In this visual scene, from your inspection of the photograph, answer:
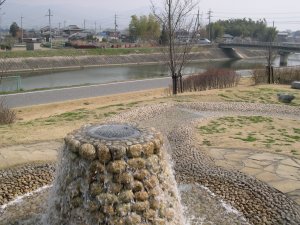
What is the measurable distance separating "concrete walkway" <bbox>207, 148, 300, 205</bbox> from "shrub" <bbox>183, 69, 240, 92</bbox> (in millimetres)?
10239

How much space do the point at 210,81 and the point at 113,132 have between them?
567 inches

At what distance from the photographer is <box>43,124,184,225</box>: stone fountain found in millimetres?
4406

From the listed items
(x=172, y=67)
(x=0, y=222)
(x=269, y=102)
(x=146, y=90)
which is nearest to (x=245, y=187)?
(x=0, y=222)

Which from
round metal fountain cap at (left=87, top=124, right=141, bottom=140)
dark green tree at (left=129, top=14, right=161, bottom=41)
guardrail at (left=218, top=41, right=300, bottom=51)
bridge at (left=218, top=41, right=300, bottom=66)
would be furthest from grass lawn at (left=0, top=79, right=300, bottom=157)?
dark green tree at (left=129, top=14, right=161, bottom=41)

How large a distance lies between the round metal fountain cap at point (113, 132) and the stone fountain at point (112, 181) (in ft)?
0.04

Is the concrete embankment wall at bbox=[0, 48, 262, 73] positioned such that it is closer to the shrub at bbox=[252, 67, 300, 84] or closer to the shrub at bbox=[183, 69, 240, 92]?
the shrub at bbox=[252, 67, 300, 84]

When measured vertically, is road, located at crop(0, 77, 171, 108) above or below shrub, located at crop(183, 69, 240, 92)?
below

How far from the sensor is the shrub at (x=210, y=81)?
715 inches

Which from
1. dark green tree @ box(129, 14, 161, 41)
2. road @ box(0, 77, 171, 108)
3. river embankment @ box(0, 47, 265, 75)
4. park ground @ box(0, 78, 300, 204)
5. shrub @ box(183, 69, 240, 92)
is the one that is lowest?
park ground @ box(0, 78, 300, 204)

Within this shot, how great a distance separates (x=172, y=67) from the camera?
1598cm

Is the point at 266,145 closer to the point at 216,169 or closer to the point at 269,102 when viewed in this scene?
the point at 216,169

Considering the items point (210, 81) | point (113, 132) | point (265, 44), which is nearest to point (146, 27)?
point (265, 44)

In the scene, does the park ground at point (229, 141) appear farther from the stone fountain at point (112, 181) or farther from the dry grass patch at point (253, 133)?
Answer: the stone fountain at point (112, 181)

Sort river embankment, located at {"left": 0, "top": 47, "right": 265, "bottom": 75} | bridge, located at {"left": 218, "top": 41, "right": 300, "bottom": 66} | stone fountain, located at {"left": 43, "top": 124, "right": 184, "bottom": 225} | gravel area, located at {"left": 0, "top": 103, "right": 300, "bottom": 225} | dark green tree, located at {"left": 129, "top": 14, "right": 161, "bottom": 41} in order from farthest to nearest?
dark green tree, located at {"left": 129, "top": 14, "right": 161, "bottom": 41}
bridge, located at {"left": 218, "top": 41, "right": 300, "bottom": 66}
river embankment, located at {"left": 0, "top": 47, "right": 265, "bottom": 75}
gravel area, located at {"left": 0, "top": 103, "right": 300, "bottom": 225}
stone fountain, located at {"left": 43, "top": 124, "right": 184, "bottom": 225}
